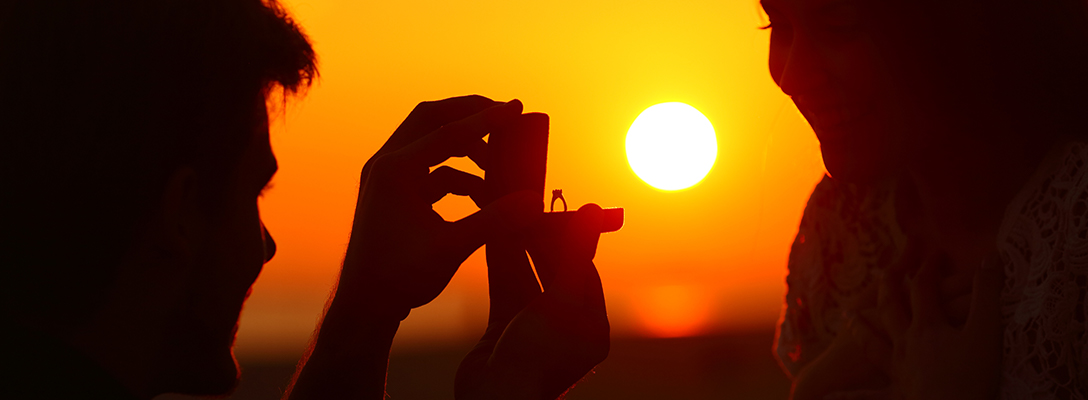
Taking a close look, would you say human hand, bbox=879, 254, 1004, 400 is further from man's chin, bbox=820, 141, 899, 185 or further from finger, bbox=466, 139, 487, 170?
finger, bbox=466, 139, 487, 170

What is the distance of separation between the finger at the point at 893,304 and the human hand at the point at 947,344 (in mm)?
19

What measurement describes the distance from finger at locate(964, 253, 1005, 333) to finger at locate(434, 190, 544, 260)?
1.21 meters

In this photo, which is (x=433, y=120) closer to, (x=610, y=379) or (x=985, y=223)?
(x=985, y=223)

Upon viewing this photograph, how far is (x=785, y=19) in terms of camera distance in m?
2.47

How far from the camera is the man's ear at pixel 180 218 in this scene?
5.44 ft

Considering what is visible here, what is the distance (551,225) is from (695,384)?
58.2ft

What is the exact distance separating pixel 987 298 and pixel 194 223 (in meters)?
2.00

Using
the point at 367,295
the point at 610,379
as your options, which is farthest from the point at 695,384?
the point at 367,295

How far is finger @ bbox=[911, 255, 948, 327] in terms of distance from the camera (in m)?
2.09

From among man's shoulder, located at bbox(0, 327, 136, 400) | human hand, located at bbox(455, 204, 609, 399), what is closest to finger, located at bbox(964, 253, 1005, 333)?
human hand, located at bbox(455, 204, 609, 399)

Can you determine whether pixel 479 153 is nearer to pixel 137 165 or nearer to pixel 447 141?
pixel 447 141

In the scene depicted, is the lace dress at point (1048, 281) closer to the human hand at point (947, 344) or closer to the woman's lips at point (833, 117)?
the human hand at point (947, 344)

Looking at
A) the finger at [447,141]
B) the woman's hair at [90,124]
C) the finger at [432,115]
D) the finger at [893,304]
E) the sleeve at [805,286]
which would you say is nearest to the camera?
the woman's hair at [90,124]

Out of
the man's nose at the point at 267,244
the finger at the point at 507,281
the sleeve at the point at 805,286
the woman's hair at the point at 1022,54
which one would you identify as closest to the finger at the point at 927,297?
the woman's hair at the point at 1022,54
